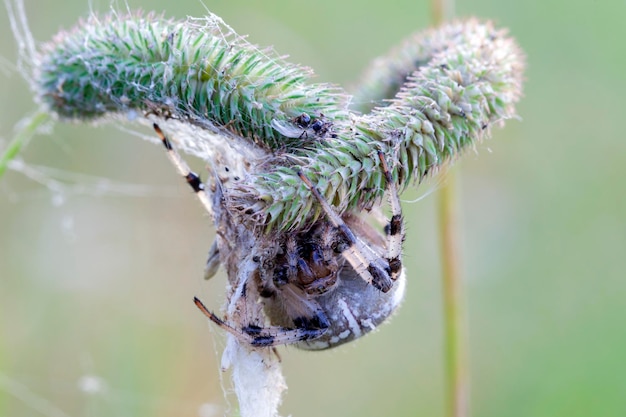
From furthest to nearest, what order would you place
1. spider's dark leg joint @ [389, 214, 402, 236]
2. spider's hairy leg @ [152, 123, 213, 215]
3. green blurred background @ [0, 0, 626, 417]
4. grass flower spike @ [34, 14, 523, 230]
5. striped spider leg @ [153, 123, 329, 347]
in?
1. green blurred background @ [0, 0, 626, 417]
2. spider's hairy leg @ [152, 123, 213, 215]
3. striped spider leg @ [153, 123, 329, 347]
4. spider's dark leg joint @ [389, 214, 402, 236]
5. grass flower spike @ [34, 14, 523, 230]

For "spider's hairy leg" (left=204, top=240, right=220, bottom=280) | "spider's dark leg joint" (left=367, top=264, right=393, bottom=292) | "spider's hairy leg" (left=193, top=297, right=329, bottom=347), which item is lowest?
"spider's hairy leg" (left=193, top=297, right=329, bottom=347)

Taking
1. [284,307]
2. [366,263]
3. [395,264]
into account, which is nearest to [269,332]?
[284,307]

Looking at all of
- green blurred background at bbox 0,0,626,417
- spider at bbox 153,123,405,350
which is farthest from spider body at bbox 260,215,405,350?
green blurred background at bbox 0,0,626,417

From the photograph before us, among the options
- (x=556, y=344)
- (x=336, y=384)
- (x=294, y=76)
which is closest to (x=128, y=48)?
(x=294, y=76)

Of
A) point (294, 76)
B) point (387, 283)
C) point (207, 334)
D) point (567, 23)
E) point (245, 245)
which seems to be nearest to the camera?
point (294, 76)

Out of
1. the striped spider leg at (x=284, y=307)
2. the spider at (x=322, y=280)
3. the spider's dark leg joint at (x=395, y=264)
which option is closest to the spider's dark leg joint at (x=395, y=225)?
the spider at (x=322, y=280)

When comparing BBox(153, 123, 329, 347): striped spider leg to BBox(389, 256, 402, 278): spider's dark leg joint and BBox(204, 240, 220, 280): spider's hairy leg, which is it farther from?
BBox(389, 256, 402, 278): spider's dark leg joint

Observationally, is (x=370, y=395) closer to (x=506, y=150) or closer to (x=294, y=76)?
(x=506, y=150)
